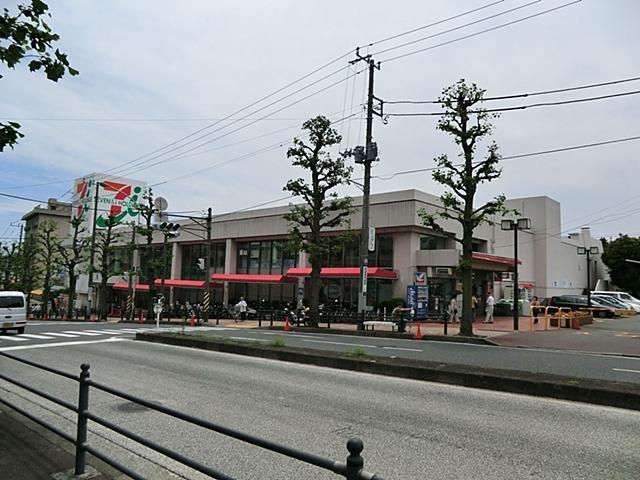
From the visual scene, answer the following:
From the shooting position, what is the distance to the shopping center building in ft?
104

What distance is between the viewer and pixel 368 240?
2400 centimetres

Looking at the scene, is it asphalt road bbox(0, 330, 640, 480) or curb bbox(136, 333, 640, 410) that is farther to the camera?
curb bbox(136, 333, 640, 410)

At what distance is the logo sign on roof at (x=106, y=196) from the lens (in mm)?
68812

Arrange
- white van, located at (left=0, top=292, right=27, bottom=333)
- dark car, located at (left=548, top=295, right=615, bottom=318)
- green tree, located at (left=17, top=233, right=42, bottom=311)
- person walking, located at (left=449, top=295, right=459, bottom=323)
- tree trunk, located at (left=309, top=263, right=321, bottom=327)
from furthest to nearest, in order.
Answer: green tree, located at (left=17, top=233, right=42, bottom=311), dark car, located at (left=548, top=295, right=615, bottom=318), person walking, located at (left=449, top=295, right=459, bottom=323), tree trunk, located at (left=309, top=263, right=321, bottom=327), white van, located at (left=0, top=292, right=27, bottom=333)

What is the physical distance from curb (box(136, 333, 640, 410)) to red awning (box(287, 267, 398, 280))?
57.9ft

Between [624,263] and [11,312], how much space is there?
6535 centimetres

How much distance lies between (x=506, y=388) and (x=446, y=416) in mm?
2436

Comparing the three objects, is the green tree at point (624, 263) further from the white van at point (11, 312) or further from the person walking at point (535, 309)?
the white van at point (11, 312)

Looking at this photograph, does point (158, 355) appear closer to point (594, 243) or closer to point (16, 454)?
point (16, 454)

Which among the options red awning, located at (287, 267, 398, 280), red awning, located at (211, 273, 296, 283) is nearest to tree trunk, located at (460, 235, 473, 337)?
red awning, located at (287, 267, 398, 280)

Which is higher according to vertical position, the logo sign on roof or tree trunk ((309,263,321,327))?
the logo sign on roof

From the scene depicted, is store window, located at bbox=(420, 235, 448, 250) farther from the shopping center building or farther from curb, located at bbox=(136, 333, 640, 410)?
curb, located at bbox=(136, 333, 640, 410)

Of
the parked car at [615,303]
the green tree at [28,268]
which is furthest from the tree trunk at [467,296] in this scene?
the green tree at [28,268]

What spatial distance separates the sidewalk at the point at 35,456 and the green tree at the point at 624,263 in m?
68.6
